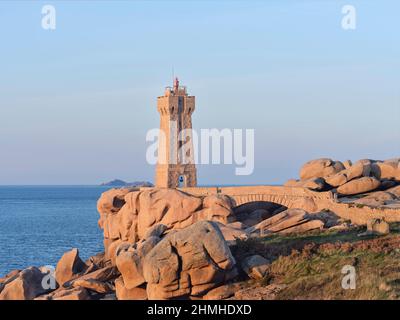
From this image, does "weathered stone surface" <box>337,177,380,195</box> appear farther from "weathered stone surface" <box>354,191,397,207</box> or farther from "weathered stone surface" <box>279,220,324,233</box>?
"weathered stone surface" <box>279,220,324,233</box>

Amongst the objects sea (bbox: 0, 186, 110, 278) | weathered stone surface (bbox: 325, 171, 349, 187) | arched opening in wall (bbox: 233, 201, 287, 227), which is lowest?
sea (bbox: 0, 186, 110, 278)

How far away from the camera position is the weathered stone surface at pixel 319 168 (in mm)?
61531

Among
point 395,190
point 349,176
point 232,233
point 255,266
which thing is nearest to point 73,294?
point 255,266

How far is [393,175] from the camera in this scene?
59656 mm

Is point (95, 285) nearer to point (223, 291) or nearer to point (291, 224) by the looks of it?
point (223, 291)

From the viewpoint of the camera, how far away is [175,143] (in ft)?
232

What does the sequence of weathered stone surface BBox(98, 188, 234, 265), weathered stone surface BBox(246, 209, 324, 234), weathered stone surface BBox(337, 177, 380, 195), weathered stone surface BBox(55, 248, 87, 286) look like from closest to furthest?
weathered stone surface BBox(246, 209, 324, 234), weathered stone surface BBox(55, 248, 87, 286), weathered stone surface BBox(337, 177, 380, 195), weathered stone surface BBox(98, 188, 234, 265)

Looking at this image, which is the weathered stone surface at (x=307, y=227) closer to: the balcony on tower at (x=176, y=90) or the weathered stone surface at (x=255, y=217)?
the weathered stone surface at (x=255, y=217)

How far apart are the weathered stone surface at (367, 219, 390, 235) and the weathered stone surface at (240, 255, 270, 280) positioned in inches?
333

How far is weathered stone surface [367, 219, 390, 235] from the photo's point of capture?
4094 centimetres

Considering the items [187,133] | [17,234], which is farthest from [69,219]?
[187,133]

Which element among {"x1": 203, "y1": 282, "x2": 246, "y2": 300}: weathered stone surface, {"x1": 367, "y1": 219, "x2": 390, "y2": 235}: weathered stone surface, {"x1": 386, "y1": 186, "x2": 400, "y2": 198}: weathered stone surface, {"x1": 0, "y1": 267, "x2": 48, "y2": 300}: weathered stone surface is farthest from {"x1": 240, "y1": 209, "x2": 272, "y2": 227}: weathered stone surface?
{"x1": 203, "y1": 282, "x2": 246, "y2": 300}: weathered stone surface

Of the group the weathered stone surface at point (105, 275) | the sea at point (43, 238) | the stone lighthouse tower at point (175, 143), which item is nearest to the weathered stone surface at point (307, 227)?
the weathered stone surface at point (105, 275)
